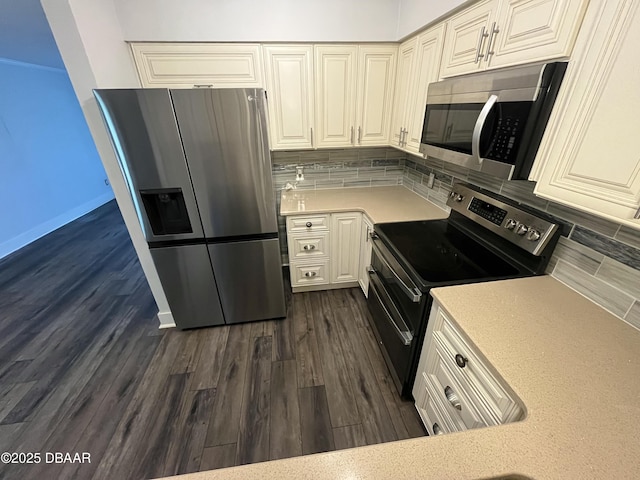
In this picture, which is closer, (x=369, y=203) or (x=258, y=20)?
(x=258, y=20)

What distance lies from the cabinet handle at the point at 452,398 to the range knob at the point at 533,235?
0.77 metres

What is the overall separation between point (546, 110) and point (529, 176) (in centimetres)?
23

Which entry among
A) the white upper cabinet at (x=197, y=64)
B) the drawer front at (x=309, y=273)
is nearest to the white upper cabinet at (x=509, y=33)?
the white upper cabinet at (x=197, y=64)

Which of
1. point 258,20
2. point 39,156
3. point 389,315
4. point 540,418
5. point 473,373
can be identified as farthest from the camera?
point 39,156

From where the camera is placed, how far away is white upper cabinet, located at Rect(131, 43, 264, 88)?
1817 millimetres

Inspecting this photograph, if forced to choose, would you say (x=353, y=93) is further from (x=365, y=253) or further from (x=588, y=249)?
(x=588, y=249)

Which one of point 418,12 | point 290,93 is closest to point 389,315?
point 290,93

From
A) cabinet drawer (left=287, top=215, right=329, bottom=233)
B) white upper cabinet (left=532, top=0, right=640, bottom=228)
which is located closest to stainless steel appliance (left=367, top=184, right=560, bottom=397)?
white upper cabinet (left=532, top=0, right=640, bottom=228)

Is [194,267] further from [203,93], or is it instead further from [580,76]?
[580,76]

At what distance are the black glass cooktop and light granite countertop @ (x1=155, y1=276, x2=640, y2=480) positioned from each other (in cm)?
24

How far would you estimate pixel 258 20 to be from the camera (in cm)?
179

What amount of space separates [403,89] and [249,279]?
1911 millimetres

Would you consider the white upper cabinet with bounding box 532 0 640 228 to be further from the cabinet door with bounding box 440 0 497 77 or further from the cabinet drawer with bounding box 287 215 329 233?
the cabinet drawer with bounding box 287 215 329 233

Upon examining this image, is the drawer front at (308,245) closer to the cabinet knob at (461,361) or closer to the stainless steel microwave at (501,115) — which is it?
the stainless steel microwave at (501,115)
